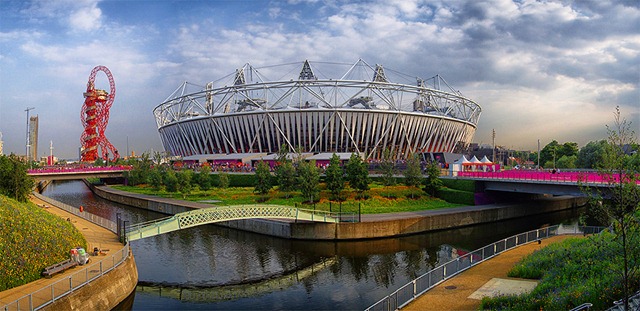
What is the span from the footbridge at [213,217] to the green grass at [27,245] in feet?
14.1

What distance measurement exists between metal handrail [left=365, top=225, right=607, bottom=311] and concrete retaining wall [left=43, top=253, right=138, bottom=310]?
36.7ft

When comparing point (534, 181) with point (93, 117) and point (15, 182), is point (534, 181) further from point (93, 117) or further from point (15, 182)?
point (93, 117)

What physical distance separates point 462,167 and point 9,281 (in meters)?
55.0

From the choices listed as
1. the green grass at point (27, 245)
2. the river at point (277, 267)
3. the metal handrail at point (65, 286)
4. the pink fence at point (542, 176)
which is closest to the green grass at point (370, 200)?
the pink fence at point (542, 176)

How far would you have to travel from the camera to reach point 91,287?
1878cm

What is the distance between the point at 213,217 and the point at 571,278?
21376mm

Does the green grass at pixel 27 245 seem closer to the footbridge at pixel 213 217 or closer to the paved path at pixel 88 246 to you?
the paved path at pixel 88 246

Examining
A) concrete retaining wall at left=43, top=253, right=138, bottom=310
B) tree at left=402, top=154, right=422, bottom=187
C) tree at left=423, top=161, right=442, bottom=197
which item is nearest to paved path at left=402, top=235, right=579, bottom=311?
concrete retaining wall at left=43, top=253, right=138, bottom=310

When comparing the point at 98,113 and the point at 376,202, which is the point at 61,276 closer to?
the point at 376,202

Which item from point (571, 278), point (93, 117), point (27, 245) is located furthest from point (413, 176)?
point (93, 117)

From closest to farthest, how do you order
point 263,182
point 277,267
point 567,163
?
→ 1. point 277,267
2. point 263,182
3. point 567,163

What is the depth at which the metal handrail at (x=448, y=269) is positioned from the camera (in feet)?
54.4

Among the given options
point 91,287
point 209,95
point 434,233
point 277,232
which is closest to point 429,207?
point 434,233

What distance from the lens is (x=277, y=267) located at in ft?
94.1
